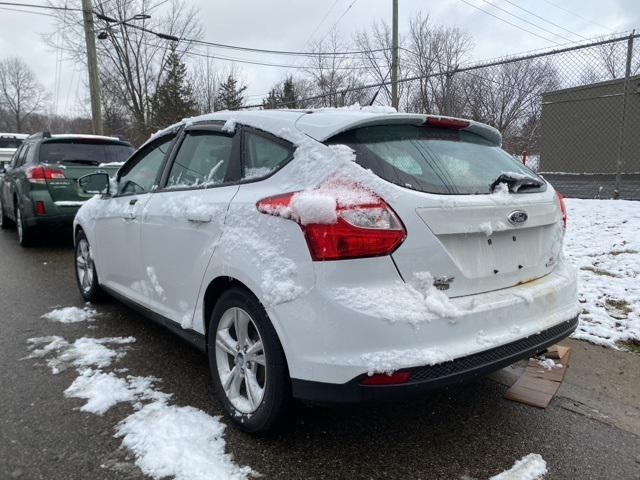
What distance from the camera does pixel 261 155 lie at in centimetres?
254

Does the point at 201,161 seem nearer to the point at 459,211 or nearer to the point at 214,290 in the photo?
the point at 214,290

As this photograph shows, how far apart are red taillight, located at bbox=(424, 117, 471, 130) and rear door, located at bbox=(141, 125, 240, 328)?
104cm

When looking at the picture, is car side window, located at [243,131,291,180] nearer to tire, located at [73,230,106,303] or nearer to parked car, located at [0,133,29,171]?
tire, located at [73,230,106,303]

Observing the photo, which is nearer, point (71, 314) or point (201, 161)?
point (201, 161)

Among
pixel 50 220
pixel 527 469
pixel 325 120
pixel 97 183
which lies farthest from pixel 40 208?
pixel 527 469

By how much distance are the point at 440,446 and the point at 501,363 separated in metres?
0.56

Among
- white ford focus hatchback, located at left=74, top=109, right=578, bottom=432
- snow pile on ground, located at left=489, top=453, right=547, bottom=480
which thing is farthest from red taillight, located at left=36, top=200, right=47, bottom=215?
snow pile on ground, located at left=489, top=453, right=547, bottom=480

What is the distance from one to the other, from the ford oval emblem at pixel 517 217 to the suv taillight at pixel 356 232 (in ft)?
2.13

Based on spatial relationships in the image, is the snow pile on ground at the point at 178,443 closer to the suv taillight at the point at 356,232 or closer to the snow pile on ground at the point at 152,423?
the snow pile on ground at the point at 152,423

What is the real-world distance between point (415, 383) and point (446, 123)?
4.53ft

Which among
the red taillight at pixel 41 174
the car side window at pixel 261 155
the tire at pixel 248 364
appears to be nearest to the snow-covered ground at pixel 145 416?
the tire at pixel 248 364

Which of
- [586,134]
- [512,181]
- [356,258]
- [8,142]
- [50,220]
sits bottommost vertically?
[50,220]

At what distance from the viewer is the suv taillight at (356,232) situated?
78.3 inches

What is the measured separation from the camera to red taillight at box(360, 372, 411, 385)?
6.41 ft
